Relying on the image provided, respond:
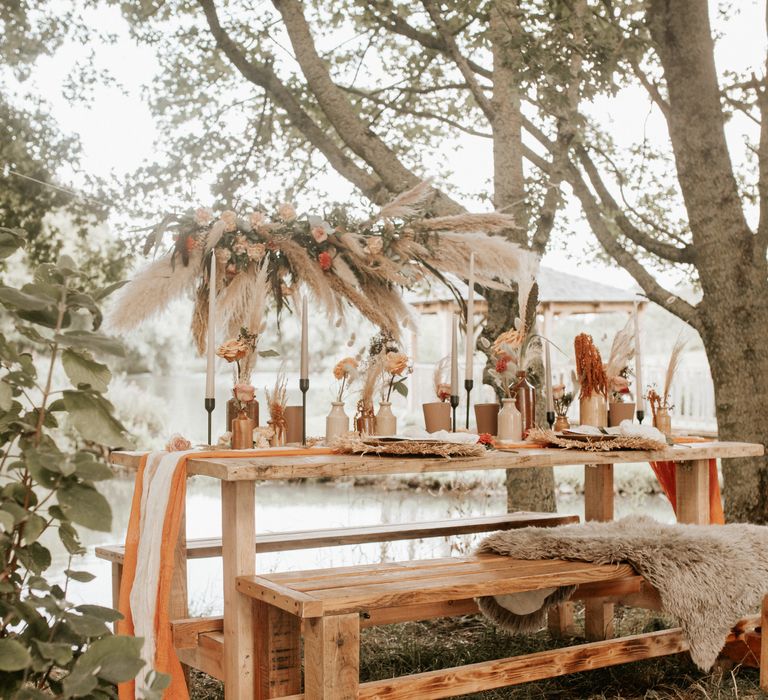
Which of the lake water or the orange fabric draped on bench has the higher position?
the orange fabric draped on bench

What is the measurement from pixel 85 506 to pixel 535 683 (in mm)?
2243

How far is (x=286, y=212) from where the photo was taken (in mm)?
3219

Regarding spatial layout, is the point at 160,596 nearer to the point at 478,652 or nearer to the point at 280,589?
the point at 280,589

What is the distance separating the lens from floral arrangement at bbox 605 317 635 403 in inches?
127

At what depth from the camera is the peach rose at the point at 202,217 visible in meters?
3.10

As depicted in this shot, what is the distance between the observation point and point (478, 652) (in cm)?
340

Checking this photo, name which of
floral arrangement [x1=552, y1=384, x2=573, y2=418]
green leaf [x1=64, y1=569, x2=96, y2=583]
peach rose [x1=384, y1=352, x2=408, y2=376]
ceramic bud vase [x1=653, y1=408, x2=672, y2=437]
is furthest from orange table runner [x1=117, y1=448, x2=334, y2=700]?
ceramic bud vase [x1=653, y1=408, x2=672, y2=437]

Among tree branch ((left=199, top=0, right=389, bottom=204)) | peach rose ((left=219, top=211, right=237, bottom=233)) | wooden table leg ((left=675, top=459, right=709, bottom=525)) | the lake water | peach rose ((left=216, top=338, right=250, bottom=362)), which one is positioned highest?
tree branch ((left=199, top=0, right=389, bottom=204))

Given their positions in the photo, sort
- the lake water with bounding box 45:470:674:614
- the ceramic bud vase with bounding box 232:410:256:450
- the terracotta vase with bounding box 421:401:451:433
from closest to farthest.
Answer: the ceramic bud vase with bounding box 232:410:256:450
the terracotta vase with bounding box 421:401:451:433
the lake water with bounding box 45:470:674:614

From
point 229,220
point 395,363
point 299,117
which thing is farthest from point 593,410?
point 299,117

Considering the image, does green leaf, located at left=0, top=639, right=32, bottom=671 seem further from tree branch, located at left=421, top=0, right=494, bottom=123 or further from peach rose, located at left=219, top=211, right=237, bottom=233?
tree branch, located at left=421, top=0, right=494, bottom=123

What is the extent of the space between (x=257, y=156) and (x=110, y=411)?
5.74 m

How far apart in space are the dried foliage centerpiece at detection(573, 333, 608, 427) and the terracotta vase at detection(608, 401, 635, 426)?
0.08 feet

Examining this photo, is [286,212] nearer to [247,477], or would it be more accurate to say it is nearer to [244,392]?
[244,392]
